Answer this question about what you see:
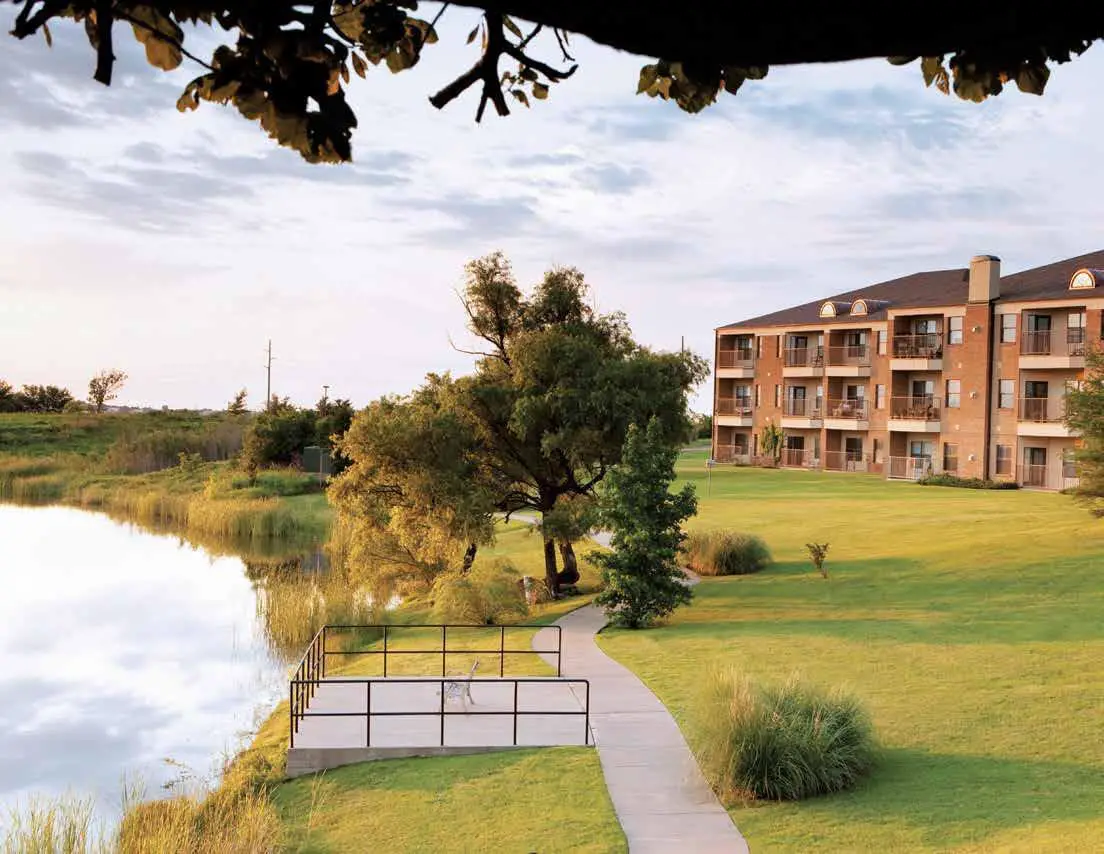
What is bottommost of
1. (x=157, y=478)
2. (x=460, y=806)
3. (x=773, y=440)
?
(x=460, y=806)

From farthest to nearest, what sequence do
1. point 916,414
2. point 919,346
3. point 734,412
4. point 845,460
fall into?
1. point 734,412
2. point 845,460
3. point 919,346
4. point 916,414

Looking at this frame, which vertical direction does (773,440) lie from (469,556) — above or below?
above

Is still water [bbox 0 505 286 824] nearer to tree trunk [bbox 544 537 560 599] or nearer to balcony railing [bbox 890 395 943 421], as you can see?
tree trunk [bbox 544 537 560 599]

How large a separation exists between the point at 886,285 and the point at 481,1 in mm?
66146

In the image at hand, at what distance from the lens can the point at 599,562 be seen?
23578mm

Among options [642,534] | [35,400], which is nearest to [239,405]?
[35,400]

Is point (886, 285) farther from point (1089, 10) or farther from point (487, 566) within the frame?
point (1089, 10)

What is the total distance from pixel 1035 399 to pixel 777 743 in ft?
141

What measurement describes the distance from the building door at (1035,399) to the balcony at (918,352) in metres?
4.91

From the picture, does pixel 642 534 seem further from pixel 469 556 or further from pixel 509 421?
pixel 469 556

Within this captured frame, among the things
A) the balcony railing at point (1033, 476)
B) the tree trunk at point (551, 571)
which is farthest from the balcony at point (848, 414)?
the tree trunk at point (551, 571)

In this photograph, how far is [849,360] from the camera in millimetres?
59531

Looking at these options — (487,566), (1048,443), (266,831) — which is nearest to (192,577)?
(487,566)

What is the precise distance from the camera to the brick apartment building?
48625 millimetres
